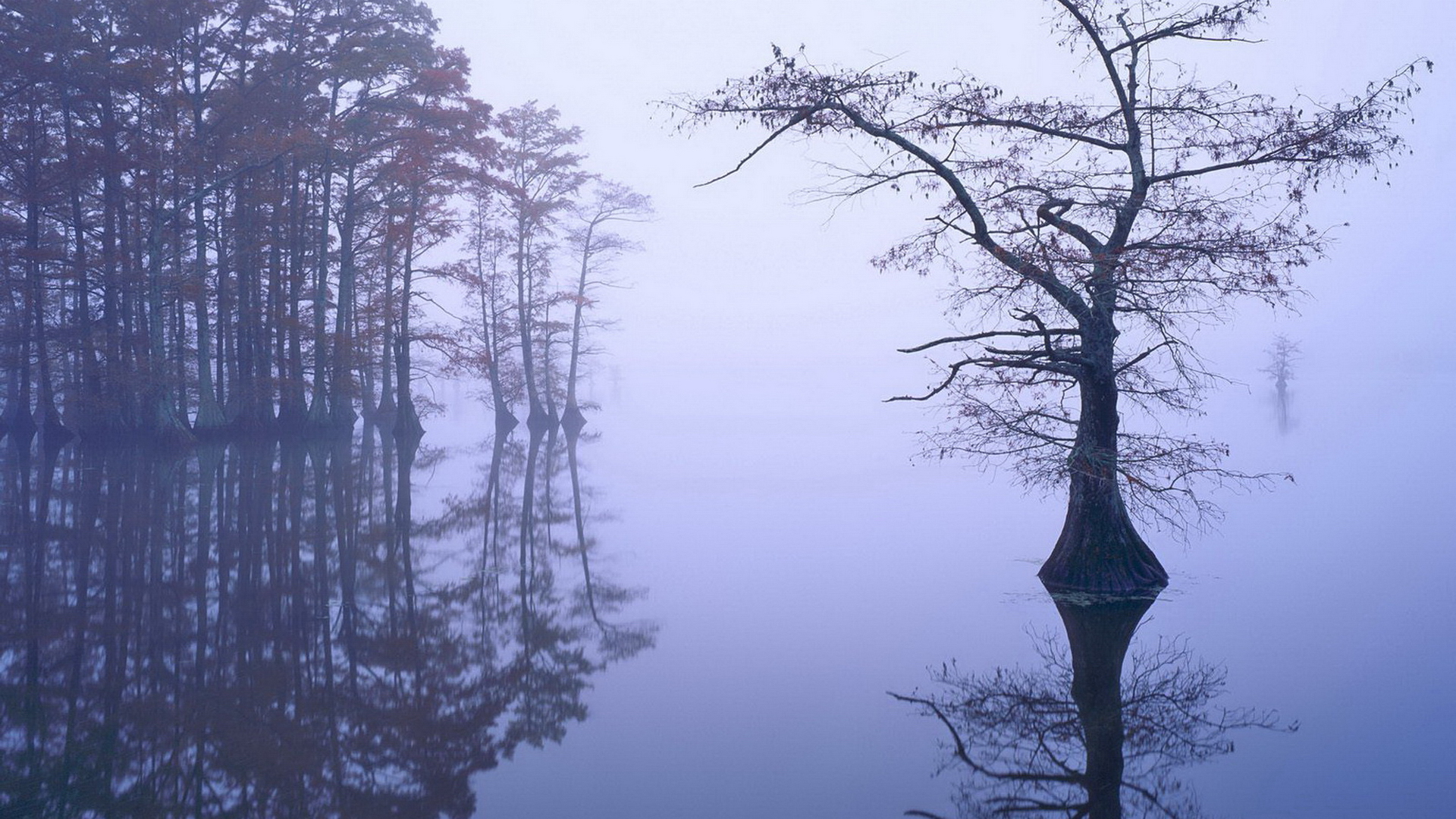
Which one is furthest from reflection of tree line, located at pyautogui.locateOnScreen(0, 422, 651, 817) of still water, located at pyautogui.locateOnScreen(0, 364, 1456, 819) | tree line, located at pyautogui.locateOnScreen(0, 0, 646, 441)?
tree line, located at pyautogui.locateOnScreen(0, 0, 646, 441)

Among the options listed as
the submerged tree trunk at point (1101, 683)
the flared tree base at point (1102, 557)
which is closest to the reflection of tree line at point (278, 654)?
the submerged tree trunk at point (1101, 683)

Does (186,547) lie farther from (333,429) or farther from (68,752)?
(333,429)

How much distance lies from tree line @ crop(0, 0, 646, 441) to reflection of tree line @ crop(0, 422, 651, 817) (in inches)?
510

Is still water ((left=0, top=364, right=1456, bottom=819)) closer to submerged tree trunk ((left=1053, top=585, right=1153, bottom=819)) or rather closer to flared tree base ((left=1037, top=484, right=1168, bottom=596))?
submerged tree trunk ((left=1053, top=585, right=1153, bottom=819))

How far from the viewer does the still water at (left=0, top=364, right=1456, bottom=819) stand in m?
4.57

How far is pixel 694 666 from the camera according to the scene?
6.77 metres

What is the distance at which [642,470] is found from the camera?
21531 mm

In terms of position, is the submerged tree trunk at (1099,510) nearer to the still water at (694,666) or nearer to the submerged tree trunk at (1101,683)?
the submerged tree trunk at (1101,683)

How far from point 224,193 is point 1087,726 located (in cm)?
2829

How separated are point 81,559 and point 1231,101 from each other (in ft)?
38.7

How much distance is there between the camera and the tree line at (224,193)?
23000mm

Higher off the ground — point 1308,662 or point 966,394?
point 966,394

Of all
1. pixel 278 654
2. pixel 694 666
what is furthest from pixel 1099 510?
pixel 278 654

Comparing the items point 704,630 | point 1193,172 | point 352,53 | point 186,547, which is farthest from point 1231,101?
point 352,53
